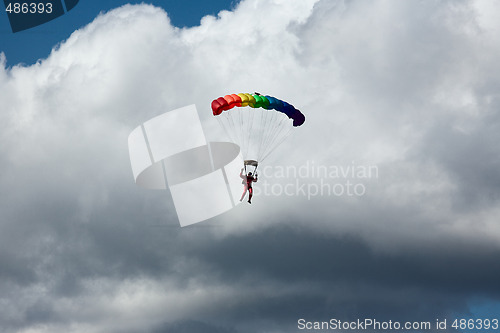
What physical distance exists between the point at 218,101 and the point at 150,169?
38.5 feet

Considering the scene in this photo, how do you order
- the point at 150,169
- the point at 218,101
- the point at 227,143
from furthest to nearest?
the point at 227,143, the point at 150,169, the point at 218,101

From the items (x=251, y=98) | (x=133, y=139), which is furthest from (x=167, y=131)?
(x=251, y=98)

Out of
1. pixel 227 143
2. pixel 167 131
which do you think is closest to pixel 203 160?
pixel 227 143

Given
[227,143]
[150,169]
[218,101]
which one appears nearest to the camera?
[218,101]

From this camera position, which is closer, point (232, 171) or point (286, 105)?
point (286, 105)

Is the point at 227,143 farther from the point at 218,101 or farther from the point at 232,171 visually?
the point at 218,101

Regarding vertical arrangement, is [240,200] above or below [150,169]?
below

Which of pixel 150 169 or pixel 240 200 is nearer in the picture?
pixel 240 200

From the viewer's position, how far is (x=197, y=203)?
76.8 metres

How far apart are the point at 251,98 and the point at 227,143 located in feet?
A: 45.1

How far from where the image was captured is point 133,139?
6881 centimetres

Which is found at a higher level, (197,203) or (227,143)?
(227,143)

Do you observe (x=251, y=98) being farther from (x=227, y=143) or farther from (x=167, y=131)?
(x=227, y=143)

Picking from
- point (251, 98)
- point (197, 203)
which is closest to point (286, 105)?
point (251, 98)
